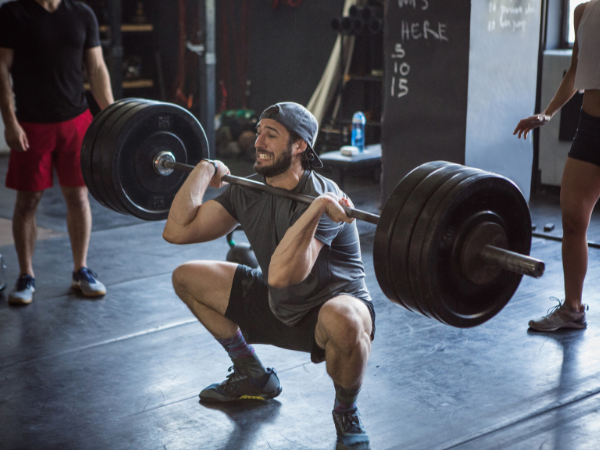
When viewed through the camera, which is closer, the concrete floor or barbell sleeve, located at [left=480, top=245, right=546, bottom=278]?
barbell sleeve, located at [left=480, top=245, right=546, bottom=278]

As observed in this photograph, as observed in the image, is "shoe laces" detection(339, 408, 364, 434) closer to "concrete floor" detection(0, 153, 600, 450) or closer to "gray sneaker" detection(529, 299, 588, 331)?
"concrete floor" detection(0, 153, 600, 450)

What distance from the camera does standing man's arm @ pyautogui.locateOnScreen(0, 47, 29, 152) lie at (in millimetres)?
2809

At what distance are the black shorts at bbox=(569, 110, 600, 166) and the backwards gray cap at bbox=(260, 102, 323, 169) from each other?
96 cm

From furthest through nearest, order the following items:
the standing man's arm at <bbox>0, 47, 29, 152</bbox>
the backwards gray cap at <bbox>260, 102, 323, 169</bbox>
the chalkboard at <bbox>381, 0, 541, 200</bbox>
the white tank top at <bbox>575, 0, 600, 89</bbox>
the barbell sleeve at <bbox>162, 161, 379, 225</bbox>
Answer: the chalkboard at <bbox>381, 0, 541, 200</bbox> < the standing man's arm at <bbox>0, 47, 29, 152</bbox> < the white tank top at <bbox>575, 0, 600, 89</bbox> < the backwards gray cap at <bbox>260, 102, 323, 169</bbox> < the barbell sleeve at <bbox>162, 161, 379, 225</bbox>

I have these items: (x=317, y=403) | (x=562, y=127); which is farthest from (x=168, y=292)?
(x=562, y=127)

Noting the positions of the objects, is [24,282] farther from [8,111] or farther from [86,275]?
[8,111]

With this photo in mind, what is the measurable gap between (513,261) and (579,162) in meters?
1.05

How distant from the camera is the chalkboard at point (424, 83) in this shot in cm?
349

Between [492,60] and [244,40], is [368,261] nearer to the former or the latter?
[492,60]

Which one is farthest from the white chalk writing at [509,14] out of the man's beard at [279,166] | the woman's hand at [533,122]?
the man's beard at [279,166]

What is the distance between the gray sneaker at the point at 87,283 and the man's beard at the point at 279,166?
1365 mm

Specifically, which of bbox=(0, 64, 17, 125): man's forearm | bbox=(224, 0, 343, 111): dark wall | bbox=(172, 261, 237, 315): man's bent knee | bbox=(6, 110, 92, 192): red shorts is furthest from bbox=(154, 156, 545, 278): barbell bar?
bbox=(224, 0, 343, 111): dark wall

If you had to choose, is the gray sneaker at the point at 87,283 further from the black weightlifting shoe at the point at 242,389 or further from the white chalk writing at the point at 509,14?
the white chalk writing at the point at 509,14

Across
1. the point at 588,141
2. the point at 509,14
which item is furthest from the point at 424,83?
the point at 588,141
